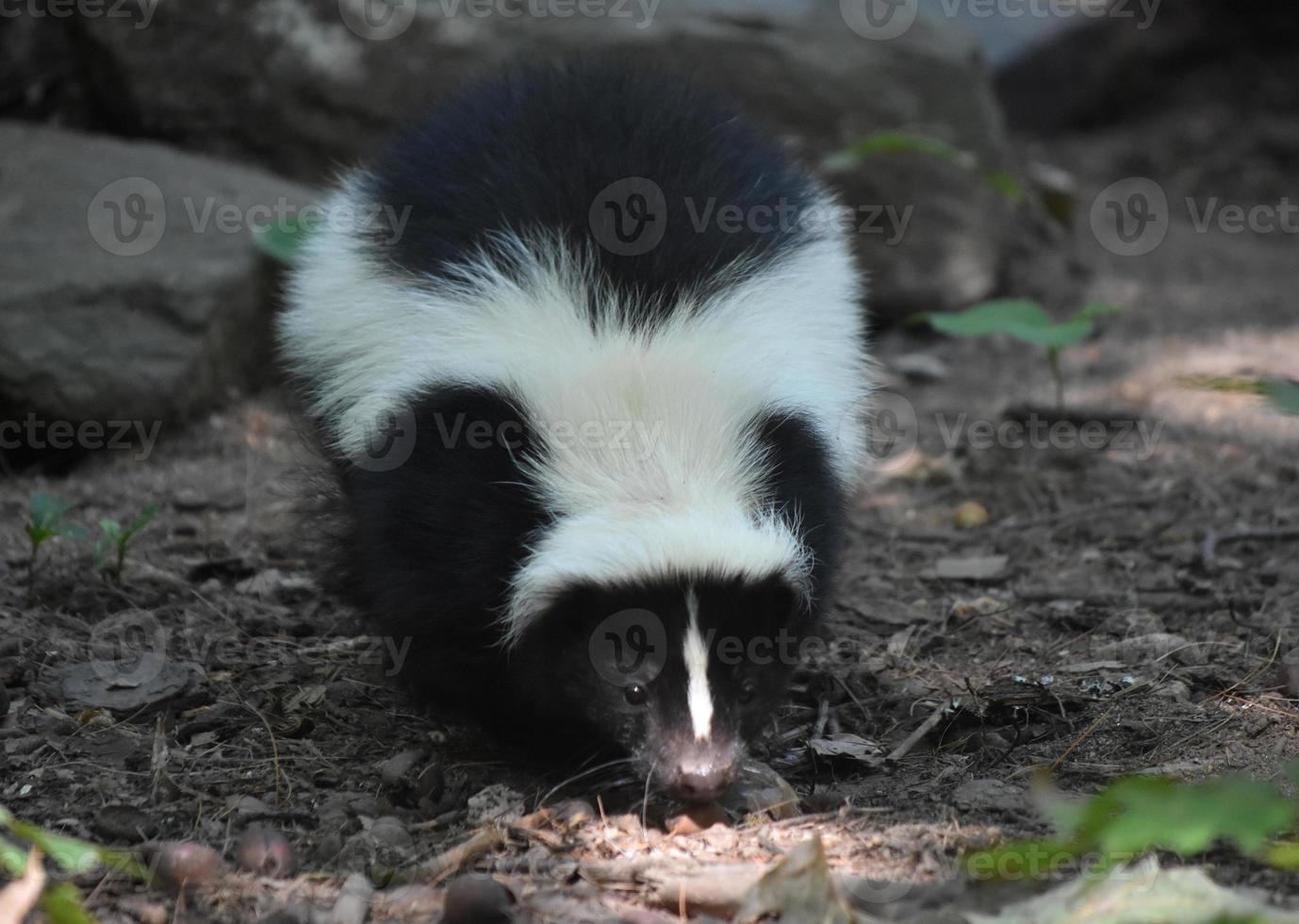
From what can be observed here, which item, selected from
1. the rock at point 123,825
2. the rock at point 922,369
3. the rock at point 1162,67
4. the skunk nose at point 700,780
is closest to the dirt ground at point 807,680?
the rock at point 123,825

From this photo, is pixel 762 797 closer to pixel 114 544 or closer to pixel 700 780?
pixel 700 780

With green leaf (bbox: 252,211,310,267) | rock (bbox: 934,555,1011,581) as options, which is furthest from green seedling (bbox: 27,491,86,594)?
rock (bbox: 934,555,1011,581)

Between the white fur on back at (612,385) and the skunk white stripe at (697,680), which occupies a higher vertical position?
the white fur on back at (612,385)

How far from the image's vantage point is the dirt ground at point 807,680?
3854 millimetres

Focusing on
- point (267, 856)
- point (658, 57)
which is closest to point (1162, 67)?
point (658, 57)

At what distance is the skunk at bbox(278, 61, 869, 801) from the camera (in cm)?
396

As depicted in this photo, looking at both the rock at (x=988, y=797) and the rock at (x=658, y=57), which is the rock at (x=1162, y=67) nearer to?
the rock at (x=658, y=57)

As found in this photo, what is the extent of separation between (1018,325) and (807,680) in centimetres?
244

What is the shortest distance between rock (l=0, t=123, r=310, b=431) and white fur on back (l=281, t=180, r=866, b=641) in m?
2.57

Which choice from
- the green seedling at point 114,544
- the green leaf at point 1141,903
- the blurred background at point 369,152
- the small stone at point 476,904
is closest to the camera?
the green leaf at point 1141,903

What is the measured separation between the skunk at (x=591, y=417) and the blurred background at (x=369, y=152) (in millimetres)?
2332

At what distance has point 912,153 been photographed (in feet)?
32.1

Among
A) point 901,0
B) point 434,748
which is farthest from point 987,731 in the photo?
point 901,0

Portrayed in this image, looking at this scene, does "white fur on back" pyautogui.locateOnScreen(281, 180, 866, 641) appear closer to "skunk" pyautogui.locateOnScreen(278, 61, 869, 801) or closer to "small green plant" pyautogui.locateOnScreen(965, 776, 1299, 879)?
"skunk" pyautogui.locateOnScreen(278, 61, 869, 801)
